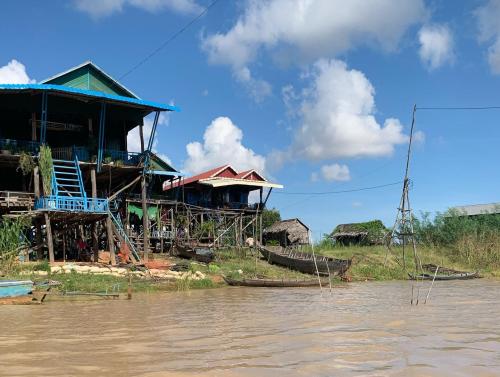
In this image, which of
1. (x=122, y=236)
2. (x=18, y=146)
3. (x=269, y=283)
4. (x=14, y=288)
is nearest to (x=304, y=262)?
(x=269, y=283)

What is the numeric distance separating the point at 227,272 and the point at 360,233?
1726 centimetres

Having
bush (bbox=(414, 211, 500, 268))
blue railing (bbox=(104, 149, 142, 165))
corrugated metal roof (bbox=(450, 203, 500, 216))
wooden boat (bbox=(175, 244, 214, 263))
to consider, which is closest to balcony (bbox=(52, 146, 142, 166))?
blue railing (bbox=(104, 149, 142, 165))

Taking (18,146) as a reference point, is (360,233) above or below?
below

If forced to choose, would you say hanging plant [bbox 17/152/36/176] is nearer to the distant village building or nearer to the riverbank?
the riverbank

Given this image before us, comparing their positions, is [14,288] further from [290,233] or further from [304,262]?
[290,233]

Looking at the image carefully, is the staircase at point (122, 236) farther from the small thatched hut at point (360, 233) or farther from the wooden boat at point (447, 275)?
the small thatched hut at point (360, 233)

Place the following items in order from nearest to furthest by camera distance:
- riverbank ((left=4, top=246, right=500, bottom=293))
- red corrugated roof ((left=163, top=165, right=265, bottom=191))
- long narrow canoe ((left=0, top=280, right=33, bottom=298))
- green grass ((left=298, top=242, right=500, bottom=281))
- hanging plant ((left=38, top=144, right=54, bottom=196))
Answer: long narrow canoe ((left=0, top=280, right=33, bottom=298)) → riverbank ((left=4, top=246, right=500, bottom=293)) → hanging plant ((left=38, top=144, right=54, bottom=196)) → green grass ((left=298, top=242, right=500, bottom=281)) → red corrugated roof ((left=163, top=165, right=265, bottom=191))

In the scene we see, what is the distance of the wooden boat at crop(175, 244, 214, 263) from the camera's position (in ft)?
65.6

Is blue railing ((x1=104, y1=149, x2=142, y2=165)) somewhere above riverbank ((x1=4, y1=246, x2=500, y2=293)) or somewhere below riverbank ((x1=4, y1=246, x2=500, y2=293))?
above

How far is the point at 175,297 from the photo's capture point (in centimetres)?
1241

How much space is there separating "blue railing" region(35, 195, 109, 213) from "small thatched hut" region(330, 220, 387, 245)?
1908cm

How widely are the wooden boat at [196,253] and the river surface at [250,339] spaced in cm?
895

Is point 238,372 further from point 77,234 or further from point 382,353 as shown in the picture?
point 77,234

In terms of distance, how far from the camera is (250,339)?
620cm
